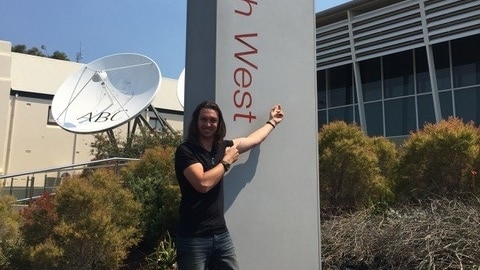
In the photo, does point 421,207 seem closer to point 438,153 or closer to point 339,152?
point 438,153

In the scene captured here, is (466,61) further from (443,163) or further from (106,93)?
(106,93)

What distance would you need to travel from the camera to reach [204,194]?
314cm

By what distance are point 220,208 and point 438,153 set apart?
5.37 metres

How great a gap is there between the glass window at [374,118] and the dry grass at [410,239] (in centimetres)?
1432

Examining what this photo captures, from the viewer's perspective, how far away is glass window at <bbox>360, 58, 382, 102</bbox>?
21031 mm

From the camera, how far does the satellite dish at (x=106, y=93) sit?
24500 mm

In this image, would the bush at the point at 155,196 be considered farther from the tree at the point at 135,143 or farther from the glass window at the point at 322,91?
the glass window at the point at 322,91

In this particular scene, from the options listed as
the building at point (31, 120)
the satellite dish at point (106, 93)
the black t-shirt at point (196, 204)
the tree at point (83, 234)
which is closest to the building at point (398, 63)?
the satellite dish at point (106, 93)

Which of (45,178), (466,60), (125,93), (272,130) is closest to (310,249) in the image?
(272,130)

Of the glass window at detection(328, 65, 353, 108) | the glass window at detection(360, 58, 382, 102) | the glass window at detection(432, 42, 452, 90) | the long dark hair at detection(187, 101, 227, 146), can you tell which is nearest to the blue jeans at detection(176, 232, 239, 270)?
the long dark hair at detection(187, 101, 227, 146)

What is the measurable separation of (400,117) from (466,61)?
312 cm

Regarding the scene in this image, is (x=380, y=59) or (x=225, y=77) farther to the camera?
(x=380, y=59)

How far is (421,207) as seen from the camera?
6.51m

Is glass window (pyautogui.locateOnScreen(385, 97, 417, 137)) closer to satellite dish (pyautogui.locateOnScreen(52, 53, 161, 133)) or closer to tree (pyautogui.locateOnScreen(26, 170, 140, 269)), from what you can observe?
satellite dish (pyautogui.locateOnScreen(52, 53, 161, 133))
